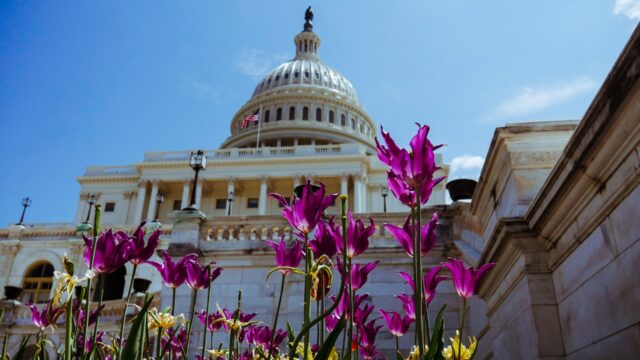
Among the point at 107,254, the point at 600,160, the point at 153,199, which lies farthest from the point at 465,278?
the point at 153,199

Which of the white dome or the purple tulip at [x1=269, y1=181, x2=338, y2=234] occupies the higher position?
the white dome

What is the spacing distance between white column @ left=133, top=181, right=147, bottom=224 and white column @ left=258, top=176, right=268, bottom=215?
14.3 metres

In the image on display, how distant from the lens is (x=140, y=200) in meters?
66.2

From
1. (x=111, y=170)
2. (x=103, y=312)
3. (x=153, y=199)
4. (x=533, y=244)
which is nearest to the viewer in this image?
(x=533, y=244)

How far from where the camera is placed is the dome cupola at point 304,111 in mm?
88000

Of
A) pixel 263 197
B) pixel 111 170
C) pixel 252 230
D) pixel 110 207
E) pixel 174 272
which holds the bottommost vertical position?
pixel 174 272

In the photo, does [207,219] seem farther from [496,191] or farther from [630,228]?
[630,228]

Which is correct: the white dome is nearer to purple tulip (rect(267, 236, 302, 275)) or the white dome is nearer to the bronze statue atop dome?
the bronze statue atop dome

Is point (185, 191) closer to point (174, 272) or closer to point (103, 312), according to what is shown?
point (103, 312)

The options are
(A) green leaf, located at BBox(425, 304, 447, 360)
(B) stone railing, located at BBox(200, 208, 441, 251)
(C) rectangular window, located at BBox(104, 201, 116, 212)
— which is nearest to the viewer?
(A) green leaf, located at BBox(425, 304, 447, 360)

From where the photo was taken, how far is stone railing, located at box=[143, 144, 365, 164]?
67625mm

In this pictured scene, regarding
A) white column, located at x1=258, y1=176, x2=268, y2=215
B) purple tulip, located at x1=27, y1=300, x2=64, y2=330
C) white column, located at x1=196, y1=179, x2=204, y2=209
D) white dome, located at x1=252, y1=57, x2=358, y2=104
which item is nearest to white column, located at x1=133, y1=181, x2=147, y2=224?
white column, located at x1=196, y1=179, x2=204, y2=209

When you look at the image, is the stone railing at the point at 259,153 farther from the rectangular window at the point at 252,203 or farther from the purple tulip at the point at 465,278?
the purple tulip at the point at 465,278

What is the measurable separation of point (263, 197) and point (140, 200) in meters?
15.4
